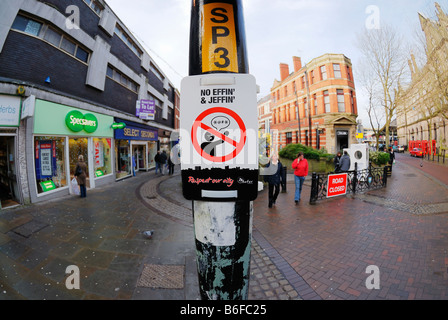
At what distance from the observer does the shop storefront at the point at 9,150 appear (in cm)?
607

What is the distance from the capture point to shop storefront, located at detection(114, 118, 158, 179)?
12914 mm

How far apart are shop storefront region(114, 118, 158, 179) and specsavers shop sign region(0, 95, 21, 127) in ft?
18.8

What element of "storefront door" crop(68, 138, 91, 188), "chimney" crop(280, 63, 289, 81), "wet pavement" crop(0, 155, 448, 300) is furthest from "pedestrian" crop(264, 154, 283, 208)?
"chimney" crop(280, 63, 289, 81)

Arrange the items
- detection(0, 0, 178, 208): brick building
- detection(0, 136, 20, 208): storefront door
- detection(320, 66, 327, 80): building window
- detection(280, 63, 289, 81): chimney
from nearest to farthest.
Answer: detection(0, 0, 178, 208): brick building < detection(0, 136, 20, 208): storefront door < detection(320, 66, 327, 80): building window < detection(280, 63, 289, 81): chimney

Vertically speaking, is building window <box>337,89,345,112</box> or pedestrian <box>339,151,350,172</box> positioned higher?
building window <box>337,89,345,112</box>

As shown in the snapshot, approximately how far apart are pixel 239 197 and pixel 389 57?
23.0 meters

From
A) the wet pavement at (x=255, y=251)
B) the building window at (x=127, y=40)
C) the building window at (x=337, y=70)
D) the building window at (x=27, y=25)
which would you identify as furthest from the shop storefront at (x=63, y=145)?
the building window at (x=337, y=70)

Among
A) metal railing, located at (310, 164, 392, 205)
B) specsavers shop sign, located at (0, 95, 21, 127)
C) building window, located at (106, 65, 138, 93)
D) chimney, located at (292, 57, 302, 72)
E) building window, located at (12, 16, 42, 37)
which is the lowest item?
metal railing, located at (310, 164, 392, 205)

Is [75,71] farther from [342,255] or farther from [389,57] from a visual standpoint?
[389,57]

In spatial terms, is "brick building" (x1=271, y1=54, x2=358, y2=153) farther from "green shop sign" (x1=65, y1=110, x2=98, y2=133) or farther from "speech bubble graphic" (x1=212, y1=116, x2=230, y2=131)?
"speech bubble graphic" (x1=212, y1=116, x2=230, y2=131)

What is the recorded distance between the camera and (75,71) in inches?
350

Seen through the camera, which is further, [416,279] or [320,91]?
[320,91]

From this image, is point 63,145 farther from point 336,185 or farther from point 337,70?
point 337,70

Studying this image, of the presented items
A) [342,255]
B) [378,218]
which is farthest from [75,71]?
[378,218]
